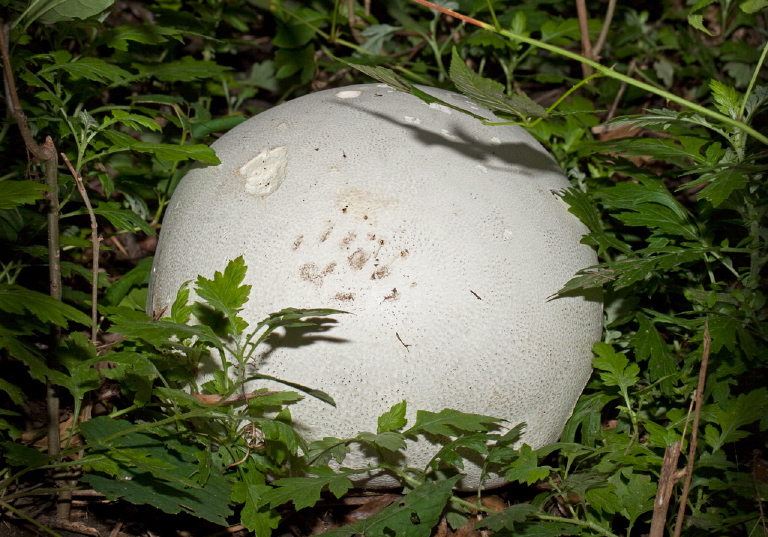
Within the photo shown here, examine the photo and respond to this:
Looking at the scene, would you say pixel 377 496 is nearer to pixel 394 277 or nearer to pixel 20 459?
pixel 394 277

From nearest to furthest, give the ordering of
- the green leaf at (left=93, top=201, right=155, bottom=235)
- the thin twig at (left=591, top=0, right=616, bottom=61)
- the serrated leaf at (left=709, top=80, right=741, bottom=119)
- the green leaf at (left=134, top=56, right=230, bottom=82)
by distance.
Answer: the serrated leaf at (left=709, top=80, right=741, bottom=119) → the green leaf at (left=93, top=201, right=155, bottom=235) → the green leaf at (left=134, top=56, right=230, bottom=82) → the thin twig at (left=591, top=0, right=616, bottom=61)

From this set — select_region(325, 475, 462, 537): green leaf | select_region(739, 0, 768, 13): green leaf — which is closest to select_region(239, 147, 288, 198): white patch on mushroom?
select_region(325, 475, 462, 537): green leaf

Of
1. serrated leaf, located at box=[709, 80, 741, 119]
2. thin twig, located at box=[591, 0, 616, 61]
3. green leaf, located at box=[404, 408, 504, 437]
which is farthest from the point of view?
thin twig, located at box=[591, 0, 616, 61]

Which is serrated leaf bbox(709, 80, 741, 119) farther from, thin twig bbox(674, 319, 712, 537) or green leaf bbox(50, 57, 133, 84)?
green leaf bbox(50, 57, 133, 84)

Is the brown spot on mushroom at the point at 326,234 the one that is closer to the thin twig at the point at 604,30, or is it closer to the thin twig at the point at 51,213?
the thin twig at the point at 51,213

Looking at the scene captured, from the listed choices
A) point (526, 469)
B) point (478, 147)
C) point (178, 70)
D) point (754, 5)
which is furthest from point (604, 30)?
point (526, 469)

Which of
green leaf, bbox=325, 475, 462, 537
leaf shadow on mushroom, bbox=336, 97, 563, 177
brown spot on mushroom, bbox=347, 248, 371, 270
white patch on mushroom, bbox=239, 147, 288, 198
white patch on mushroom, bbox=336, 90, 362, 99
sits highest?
white patch on mushroom, bbox=336, 90, 362, 99

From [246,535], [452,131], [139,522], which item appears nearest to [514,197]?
[452,131]
